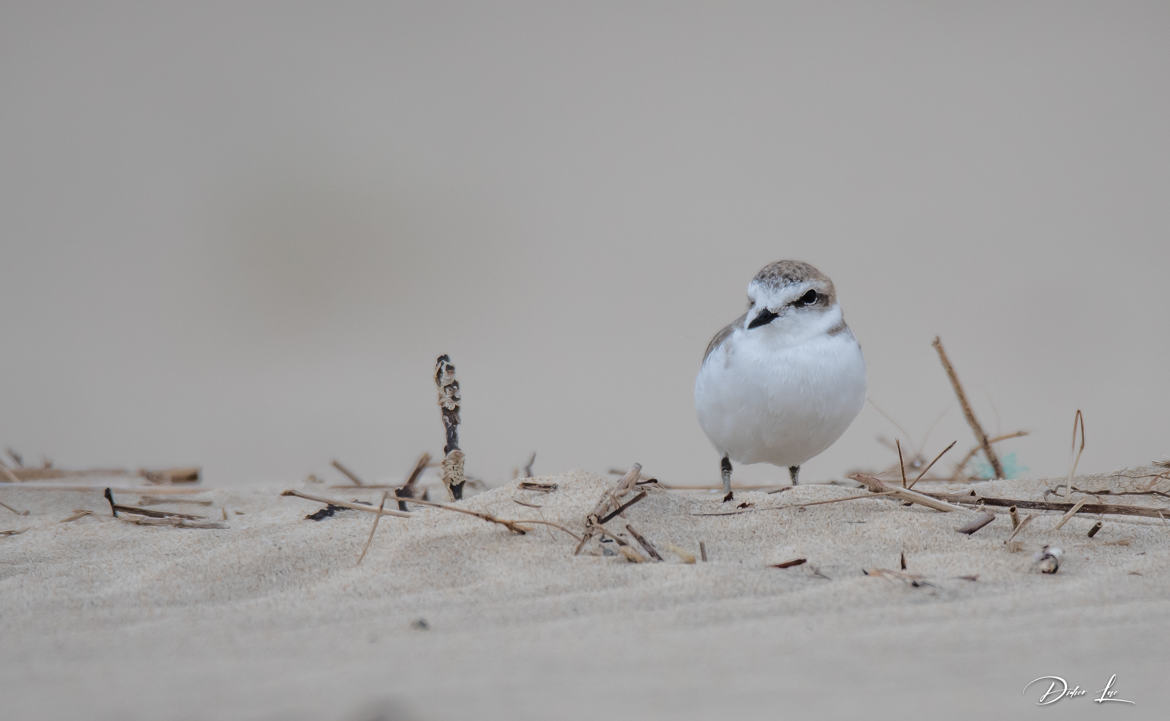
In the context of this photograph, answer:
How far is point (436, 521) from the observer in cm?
283

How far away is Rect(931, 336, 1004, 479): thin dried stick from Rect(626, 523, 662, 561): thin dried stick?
6.03 feet

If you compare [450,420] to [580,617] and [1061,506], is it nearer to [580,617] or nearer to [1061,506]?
[580,617]

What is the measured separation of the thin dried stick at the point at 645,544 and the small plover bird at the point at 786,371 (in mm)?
1310

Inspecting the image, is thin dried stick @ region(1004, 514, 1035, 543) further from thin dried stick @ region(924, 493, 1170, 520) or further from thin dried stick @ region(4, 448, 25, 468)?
→ thin dried stick @ region(4, 448, 25, 468)

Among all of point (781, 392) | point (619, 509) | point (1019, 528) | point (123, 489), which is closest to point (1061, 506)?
point (1019, 528)

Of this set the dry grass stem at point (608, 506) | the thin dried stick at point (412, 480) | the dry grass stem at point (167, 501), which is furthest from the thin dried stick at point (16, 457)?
the dry grass stem at point (608, 506)

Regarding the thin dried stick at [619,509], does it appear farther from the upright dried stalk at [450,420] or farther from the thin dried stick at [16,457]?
the thin dried stick at [16,457]

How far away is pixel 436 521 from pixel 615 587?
2.34 feet

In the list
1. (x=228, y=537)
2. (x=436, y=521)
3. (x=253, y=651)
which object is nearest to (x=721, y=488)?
(x=436, y=521)

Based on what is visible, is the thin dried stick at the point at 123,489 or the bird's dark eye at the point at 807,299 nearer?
the bird's dark eye at the point at 807,299

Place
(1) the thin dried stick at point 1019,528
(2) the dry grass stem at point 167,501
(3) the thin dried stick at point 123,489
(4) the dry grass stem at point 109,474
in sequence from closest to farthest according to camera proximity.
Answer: (1) the thin dried stick at point 1019,528 → (2) the dry grass stem at point 167,501 → (3) the thin dried stick at point 123,489 → (4) the dry grass stem at point 109,474

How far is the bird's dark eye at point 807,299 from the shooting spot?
3967 millimetres

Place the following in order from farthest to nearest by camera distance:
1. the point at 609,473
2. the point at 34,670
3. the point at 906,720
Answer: the point at 609,473 → the point at 34,670 → the point at 906,720

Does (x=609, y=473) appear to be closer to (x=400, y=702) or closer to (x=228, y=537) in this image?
(x=228, y=537)
